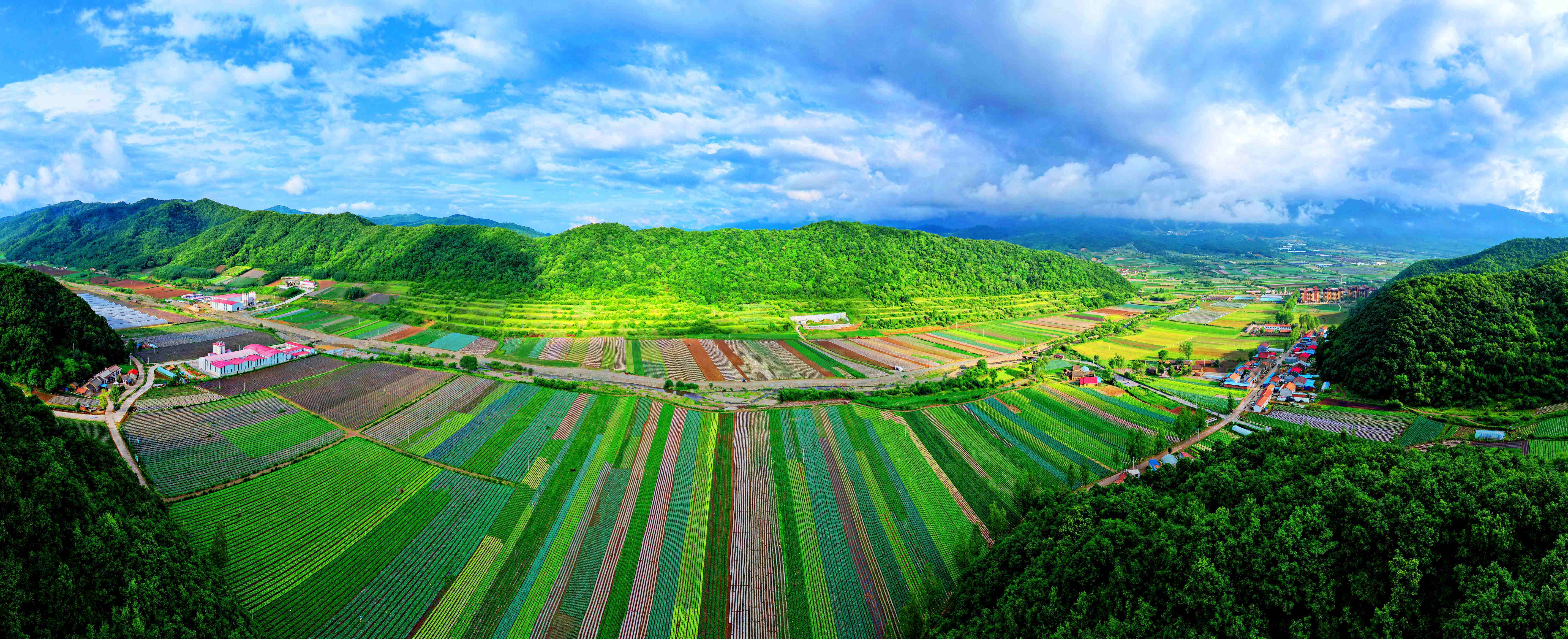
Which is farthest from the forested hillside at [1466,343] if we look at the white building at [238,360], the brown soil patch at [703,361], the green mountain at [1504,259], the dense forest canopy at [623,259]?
the white building at [238,360]

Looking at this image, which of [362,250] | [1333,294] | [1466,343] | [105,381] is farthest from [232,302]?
[1333,294]

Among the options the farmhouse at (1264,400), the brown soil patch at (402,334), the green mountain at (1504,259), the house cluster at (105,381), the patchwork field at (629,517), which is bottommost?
the patchwork field at (629,517)

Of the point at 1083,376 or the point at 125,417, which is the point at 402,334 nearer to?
the point at 125,417

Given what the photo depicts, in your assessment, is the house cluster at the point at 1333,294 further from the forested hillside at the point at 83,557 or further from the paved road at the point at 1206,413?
the forested hillside at the point at 83,557

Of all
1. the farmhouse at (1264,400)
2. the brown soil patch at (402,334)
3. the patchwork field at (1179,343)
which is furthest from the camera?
the brown soil patch at (402,334)

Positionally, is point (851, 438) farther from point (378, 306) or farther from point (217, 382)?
point (378, 306)

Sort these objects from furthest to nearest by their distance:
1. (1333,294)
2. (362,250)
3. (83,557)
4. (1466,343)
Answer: (362,250) < (1333,294) < (1466,343) < (83,557)
